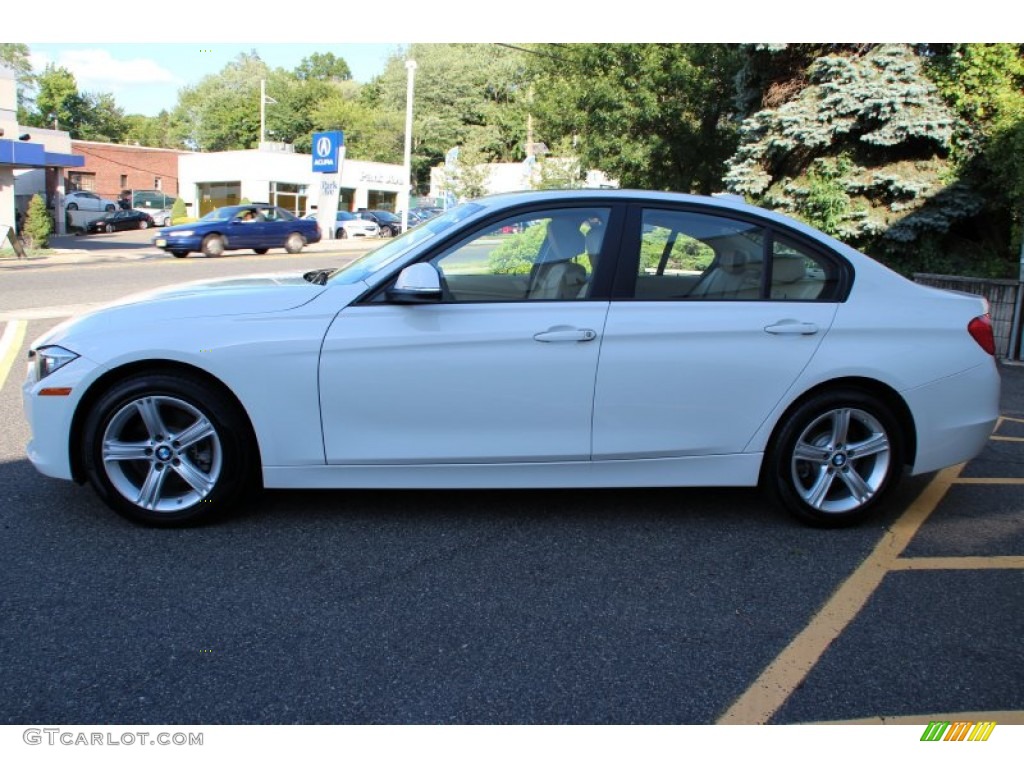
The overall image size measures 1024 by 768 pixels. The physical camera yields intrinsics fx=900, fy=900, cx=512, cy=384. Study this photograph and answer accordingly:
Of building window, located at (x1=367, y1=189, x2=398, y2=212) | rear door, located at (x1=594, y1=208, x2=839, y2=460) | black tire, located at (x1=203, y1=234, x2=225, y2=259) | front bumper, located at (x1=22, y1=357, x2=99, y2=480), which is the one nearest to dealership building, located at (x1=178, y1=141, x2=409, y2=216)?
building window, located at (x1=367, y1=189, x2=398, y2=212)

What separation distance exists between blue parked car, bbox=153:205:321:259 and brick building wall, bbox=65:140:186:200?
27.5 meters

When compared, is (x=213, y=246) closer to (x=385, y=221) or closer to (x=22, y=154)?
(x=22, y=154)

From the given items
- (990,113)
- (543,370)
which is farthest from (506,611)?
(990,113)

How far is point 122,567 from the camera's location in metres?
3.82

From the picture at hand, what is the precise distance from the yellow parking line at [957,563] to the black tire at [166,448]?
3091mm

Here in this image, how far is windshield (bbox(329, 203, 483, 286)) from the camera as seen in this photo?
4.39m

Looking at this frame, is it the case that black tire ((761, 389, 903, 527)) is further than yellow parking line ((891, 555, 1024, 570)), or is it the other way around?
black tire ((761, 389, 903, 527))

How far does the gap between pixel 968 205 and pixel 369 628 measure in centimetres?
1205

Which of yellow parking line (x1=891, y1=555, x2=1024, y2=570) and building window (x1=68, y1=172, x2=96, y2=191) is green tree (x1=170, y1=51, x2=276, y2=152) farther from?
yellow parking line (x1=891, y1=555, x2=1024, y2=570)

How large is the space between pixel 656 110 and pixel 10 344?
13121 mm

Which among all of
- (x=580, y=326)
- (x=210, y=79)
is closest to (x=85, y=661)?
(x=580, y=326)

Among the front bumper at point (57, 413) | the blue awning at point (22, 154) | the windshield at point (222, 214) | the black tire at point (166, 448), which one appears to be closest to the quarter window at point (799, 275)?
the black tire at point (166, 448)

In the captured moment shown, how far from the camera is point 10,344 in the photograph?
9.60 meters

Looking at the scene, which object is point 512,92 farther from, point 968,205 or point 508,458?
point 508,458
